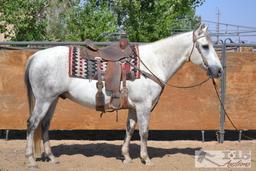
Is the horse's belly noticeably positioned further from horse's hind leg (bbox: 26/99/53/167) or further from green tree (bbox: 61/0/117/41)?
green tree (bbox: 61/0/117/41)

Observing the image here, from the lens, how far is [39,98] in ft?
20.9

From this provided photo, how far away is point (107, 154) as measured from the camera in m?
7.47

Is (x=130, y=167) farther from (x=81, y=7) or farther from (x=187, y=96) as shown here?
(x=81, y=7)

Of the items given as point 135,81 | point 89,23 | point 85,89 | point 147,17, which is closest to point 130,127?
point 135,81

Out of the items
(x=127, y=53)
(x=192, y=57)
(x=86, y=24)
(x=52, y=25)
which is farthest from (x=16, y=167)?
(x=52, y=25)

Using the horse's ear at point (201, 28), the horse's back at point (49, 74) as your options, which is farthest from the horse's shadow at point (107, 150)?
the horse's ear at point (201, 28)

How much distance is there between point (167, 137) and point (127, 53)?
3061 mm

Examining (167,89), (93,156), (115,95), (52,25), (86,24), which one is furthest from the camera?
(52,25)

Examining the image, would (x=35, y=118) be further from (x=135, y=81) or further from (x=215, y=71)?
(x=215, y=71)

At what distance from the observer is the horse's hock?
8.17 meters
